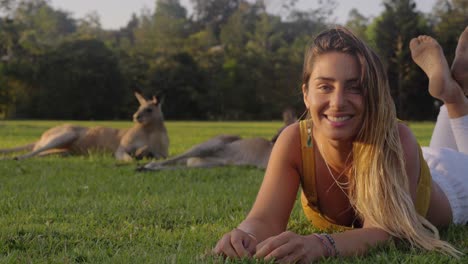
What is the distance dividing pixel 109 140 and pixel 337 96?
26.9 ft

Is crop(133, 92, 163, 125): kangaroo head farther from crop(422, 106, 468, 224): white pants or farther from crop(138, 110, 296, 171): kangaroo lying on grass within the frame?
crop(422, 106, 468, 224): white pants

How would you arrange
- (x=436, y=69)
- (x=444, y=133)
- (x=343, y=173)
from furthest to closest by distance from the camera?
(x=444, y=133) < (x=436, y=69) < (x=343, y=173)

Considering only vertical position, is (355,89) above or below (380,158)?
above

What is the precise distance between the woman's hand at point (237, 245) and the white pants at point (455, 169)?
1553mm

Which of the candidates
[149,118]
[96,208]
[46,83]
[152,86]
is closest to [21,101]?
[46,83]

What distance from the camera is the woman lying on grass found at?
2.77 metres

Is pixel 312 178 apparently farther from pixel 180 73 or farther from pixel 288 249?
pixel 180 73

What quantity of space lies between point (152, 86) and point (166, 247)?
44.4 metres

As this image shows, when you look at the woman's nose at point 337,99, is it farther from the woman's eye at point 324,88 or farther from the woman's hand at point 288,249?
the woman's hand at point 288,249

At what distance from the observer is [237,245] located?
2676 mm

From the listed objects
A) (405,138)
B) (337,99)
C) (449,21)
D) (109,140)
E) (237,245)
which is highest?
(449,21)

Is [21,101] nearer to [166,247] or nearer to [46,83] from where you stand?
[46,83]

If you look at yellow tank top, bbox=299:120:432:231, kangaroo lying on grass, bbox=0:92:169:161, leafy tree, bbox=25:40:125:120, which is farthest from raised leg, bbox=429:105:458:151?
leafy tree, bbox=25:40:125:120

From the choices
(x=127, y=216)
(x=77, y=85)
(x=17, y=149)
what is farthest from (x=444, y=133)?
(x=77, y=85)
